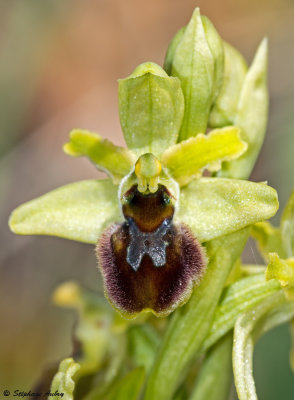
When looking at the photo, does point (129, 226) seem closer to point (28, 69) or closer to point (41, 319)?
point (41, 319)

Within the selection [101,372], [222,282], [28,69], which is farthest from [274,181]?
[222,282]

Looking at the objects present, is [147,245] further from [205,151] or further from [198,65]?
[198,65]

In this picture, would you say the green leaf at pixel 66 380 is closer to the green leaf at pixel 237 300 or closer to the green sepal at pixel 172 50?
the green leaf at pixel 237 300

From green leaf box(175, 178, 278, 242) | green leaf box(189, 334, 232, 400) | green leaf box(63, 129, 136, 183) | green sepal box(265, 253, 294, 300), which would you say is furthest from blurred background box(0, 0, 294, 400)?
green leaf box(63, 129, 136, 183)

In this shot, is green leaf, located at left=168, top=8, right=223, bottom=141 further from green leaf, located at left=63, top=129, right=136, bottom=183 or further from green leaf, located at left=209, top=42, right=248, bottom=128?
green leaf, located at left=63, top=129, right=136, bottom=183

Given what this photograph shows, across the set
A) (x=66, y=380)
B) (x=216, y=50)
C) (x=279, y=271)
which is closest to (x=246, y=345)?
(x=279, y=271)
